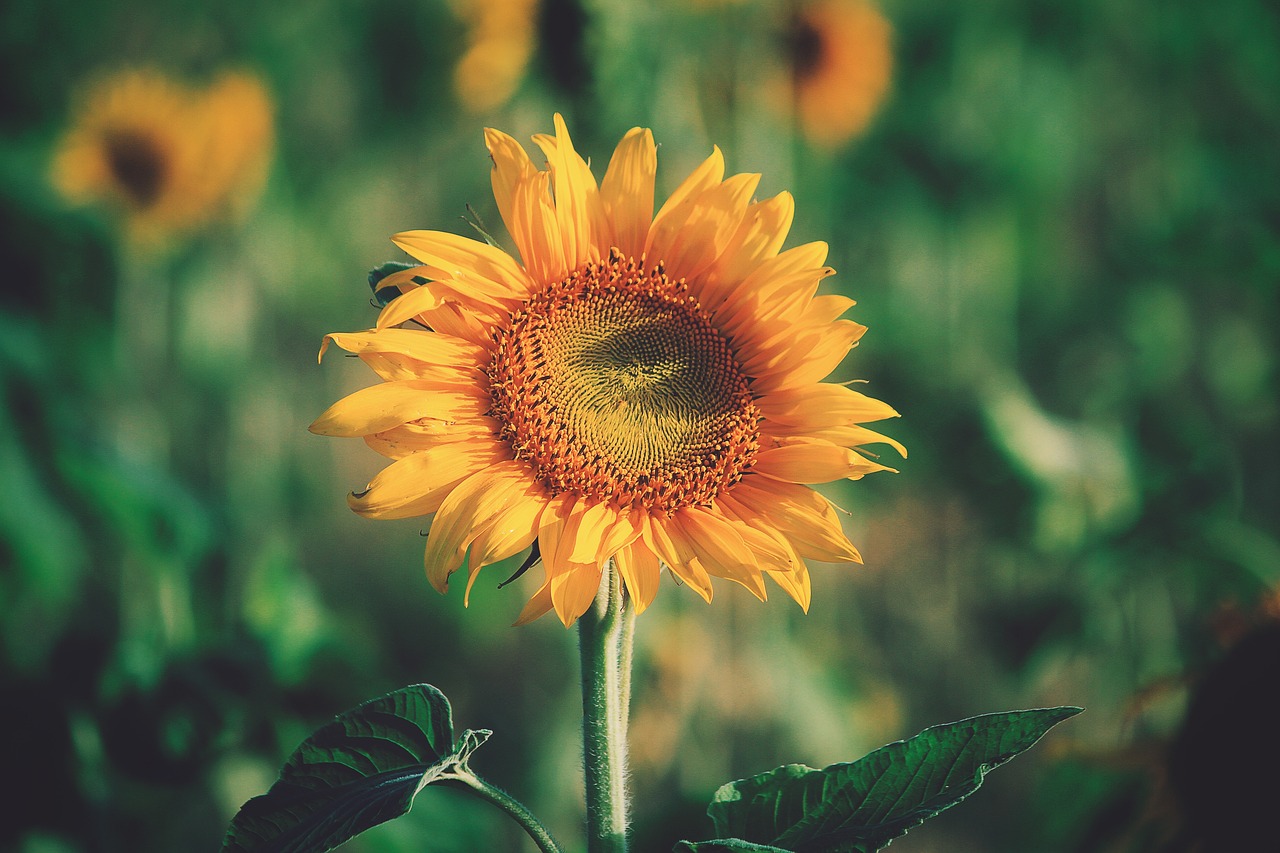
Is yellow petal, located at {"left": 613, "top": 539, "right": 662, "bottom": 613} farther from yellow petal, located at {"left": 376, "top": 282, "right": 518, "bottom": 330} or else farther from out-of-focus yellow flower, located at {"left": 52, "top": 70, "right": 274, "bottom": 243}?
out-of-focus yellow flower, located at {"left": 52, "top": 70, "right": 274, "bottom": 243}

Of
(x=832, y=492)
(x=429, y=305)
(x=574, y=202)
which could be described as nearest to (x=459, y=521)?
(x=429, y=305)

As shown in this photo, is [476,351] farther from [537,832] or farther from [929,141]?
[929,141]

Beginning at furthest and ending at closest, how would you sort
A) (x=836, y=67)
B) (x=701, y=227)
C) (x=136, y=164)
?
(x=836, y=67)
(x=136, y=164)
(x=701, y=227)

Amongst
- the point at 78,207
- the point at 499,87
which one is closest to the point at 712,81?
the point at 499,87

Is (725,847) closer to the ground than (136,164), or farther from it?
closer to the ground

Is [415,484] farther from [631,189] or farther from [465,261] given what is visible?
[631,189]

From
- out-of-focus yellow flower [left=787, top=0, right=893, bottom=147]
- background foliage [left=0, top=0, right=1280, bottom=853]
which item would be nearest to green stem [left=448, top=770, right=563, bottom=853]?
background foliage [left=0, top=0, right=1280, bottom=853]
